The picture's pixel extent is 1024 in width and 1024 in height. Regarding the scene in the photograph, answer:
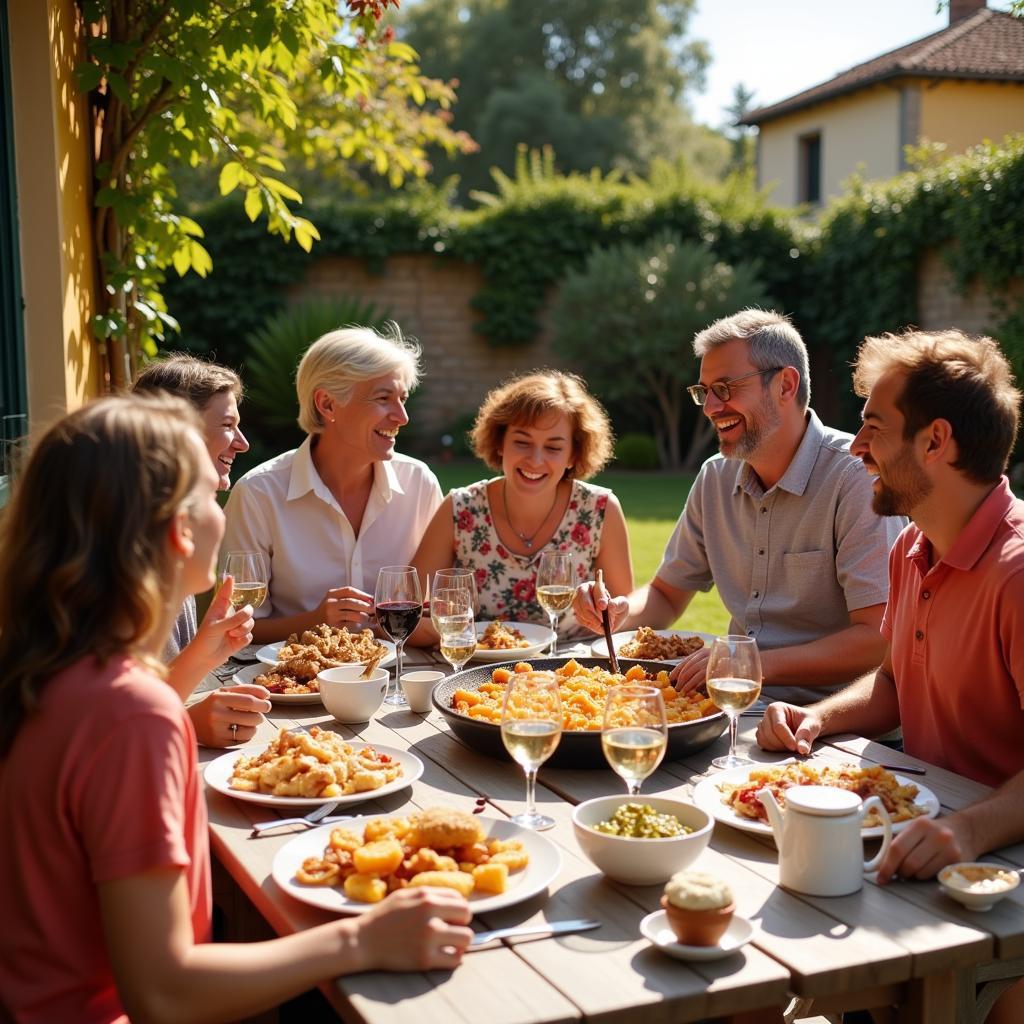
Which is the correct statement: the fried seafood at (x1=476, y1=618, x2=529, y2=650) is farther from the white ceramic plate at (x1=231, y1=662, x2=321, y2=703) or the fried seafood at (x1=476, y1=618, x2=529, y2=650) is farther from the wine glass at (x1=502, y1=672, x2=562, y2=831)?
the wine glass at (x1=502, y1=672, x2=562, y2=831)

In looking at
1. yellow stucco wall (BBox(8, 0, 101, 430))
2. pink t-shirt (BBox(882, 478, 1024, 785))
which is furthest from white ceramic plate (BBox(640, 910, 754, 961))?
yellow stucco wall (BBox(8, 0, 101, 430))

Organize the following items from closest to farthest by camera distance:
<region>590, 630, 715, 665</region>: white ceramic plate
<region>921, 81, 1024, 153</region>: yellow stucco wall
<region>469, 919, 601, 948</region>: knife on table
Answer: <region>469, 919, 601, 948</region>: knife on table
<region>590, 630, 715, 665</region>: white ceramic plate
<region>921, 81, 1024, 153</region>: yellow stucco wall

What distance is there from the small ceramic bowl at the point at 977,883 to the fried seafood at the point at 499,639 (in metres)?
1.57

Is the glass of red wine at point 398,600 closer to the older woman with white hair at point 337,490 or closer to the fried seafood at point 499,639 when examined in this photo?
the fried seafood at point 499,639

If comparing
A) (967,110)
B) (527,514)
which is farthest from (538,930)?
(967,110)

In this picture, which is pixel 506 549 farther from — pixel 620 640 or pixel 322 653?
pixel 322 653

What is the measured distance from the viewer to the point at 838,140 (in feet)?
68.3

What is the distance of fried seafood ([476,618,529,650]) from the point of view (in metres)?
3.15

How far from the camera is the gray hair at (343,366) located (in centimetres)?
388

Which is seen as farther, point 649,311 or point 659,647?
point 649,311

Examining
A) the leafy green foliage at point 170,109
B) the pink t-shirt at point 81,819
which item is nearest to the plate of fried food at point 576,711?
the pink t-shirt at point 81,819

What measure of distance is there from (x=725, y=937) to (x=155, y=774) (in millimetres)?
819

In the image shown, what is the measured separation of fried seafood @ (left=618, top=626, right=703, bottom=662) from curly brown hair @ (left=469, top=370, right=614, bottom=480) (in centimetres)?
95

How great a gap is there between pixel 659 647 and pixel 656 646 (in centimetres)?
1
